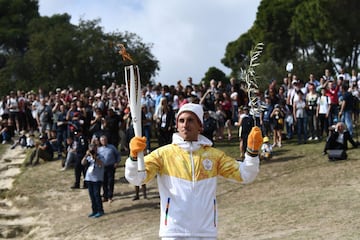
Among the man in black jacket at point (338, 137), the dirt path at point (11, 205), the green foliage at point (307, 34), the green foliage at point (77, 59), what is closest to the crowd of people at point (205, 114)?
the dirt path at point (11, 205)

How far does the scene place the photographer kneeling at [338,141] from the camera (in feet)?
51.5

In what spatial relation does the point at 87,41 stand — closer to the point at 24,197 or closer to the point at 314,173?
the point at 24,197

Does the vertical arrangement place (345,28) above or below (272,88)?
above

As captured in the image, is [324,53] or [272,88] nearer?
[272,88]

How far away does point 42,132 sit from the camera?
20344mm

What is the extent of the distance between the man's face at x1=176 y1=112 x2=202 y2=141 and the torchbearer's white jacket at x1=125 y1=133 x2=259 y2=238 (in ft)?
0.17

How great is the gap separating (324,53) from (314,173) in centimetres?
2647

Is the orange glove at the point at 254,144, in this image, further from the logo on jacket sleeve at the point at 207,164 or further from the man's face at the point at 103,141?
the man's face at the point at 103,141

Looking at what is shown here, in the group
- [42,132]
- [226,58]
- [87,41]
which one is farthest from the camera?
[226,58]

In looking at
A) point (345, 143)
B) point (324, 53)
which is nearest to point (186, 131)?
point (345, 143)

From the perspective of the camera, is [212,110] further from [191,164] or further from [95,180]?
[191,164]

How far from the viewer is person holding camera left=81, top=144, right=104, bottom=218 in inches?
547

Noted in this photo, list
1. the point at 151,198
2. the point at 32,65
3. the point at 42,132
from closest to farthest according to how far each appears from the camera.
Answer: the point at 151,198 → the point at 42,132 → the point at 32,65

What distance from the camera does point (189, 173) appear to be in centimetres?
517
